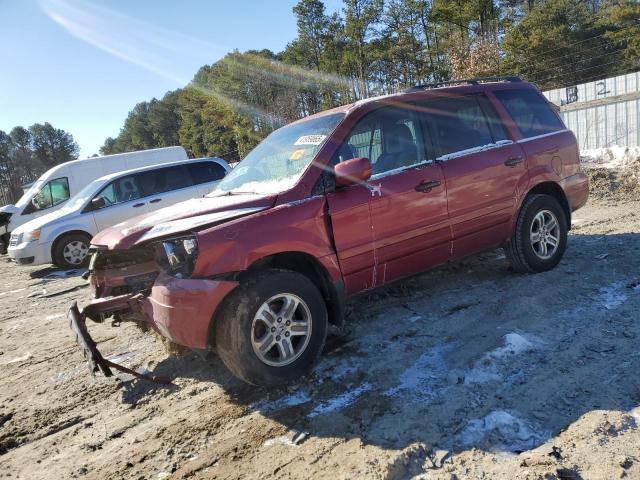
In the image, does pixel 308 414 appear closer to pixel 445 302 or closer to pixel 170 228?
pixel 170 228

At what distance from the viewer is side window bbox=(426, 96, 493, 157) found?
4305 mm

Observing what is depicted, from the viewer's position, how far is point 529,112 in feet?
16.4

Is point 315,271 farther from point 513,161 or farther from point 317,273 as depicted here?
point 513,161

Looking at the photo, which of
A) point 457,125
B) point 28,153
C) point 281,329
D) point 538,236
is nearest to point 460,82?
point 457,125

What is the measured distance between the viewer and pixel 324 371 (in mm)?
3475

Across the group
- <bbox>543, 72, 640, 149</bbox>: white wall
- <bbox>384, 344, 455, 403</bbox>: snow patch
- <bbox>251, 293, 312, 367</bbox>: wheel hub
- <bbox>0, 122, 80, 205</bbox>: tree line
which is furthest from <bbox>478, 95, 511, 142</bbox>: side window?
<bbox>0, 122, 80, 205</bbox>: tree line

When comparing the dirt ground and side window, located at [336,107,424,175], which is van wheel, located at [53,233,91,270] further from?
side window, located at [336,107,424,175]

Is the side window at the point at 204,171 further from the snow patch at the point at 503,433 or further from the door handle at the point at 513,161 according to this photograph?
the snow patch at the point at 503,433

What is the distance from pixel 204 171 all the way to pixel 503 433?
30.4 ft

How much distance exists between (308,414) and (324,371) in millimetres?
516

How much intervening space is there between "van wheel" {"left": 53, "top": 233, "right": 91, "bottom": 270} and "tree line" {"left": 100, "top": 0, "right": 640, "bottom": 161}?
24704 millimetres

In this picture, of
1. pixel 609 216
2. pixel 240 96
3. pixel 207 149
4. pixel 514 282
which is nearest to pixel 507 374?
pixel 514 282

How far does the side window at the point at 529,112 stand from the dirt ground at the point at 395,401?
5.20ft

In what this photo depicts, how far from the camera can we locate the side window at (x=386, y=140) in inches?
152
